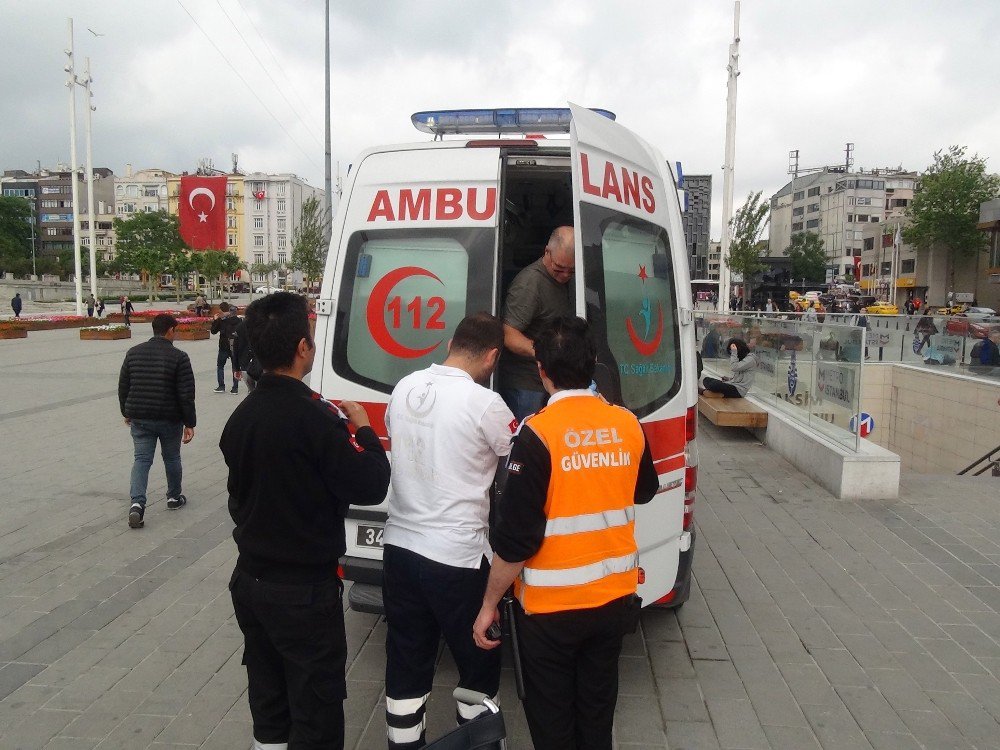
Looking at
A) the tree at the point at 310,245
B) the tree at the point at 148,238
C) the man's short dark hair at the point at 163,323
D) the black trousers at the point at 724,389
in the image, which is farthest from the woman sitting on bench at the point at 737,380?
the tree at the point at 148,238

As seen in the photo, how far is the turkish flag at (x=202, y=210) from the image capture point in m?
28.8

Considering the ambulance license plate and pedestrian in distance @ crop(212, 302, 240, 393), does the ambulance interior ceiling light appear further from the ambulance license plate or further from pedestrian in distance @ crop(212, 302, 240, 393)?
pedestrian in distance @ crop(212, 302, 240, 393)

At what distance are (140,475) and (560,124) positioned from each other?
445 cm

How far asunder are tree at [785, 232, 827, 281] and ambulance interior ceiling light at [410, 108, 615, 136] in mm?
94942

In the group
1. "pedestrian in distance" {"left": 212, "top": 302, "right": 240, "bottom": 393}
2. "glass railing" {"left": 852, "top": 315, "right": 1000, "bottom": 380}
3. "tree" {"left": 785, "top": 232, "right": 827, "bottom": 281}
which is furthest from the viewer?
"tree" {"left": 785, "top": 232, "right": 827, "bottom": 281}

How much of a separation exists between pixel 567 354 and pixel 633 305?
1.41 m

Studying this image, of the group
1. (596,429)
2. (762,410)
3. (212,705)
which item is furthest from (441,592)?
(762,410)

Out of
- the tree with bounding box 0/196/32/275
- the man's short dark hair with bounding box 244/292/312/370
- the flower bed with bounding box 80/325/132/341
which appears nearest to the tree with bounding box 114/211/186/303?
the tree with bounding box 0/196/32/275

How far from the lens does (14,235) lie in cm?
10088

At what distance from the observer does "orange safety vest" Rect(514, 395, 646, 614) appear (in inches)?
93.4

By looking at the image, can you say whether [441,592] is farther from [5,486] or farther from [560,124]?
[5,486]

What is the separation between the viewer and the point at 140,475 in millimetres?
6430

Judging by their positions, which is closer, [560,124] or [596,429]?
[596,429]

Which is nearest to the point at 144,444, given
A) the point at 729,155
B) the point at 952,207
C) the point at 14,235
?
the point at 729,155
